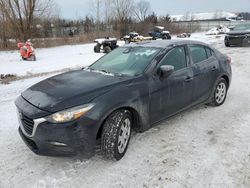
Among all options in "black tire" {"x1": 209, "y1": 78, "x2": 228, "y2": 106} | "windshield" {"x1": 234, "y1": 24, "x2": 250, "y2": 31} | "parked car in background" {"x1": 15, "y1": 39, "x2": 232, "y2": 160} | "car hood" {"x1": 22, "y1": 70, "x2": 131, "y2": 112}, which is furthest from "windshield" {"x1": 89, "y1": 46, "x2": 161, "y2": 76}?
"windshield" {"x1": 234, "y1": 24, "x2": 250, "y2": 31}

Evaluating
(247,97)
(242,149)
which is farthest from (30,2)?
(242,149)

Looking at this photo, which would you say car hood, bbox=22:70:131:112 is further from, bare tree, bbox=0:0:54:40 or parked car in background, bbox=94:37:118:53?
bare tree, bbox=0:0:54:40

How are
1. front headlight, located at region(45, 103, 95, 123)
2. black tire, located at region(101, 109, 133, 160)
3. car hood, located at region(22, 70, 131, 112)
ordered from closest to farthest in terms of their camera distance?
front headlight, located at region(45, 103, 95, 123) < car hood, located at region(22, 70, 131, 112) < black tire, located at region(101, 109, 133, 160)

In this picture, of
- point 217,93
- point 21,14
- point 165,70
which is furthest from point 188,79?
point 21,14

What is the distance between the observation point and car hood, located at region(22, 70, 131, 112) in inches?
116

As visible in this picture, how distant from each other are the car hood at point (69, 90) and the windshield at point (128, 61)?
30cm

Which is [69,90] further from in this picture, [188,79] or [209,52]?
A: [209,52]

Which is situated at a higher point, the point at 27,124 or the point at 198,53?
the point at 198,53

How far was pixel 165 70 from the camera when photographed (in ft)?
12.2

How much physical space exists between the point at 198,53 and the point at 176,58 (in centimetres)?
80

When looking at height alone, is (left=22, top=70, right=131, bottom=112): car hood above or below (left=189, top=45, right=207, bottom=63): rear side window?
below

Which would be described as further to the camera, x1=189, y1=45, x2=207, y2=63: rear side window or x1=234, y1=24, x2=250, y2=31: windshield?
x1=234, y1=24, x2=250, y2=31: windshield

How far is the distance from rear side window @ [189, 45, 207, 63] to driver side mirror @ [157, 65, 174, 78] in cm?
99

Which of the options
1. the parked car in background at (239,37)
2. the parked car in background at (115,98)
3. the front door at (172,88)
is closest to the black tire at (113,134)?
the parked car in background at (115,98)
